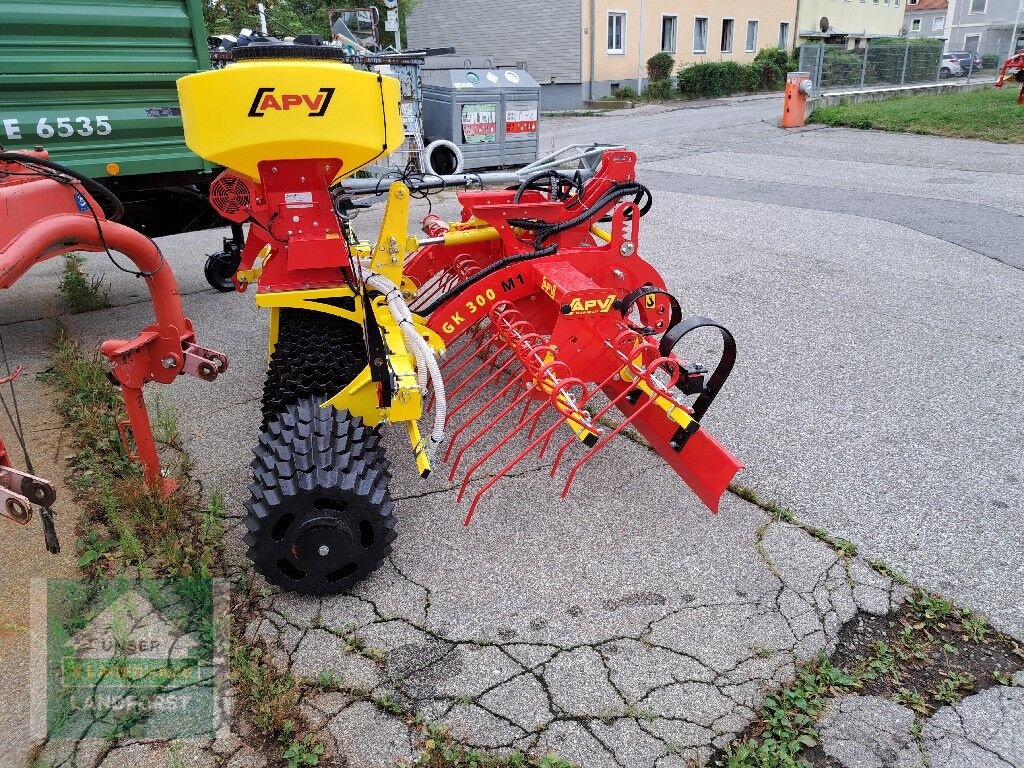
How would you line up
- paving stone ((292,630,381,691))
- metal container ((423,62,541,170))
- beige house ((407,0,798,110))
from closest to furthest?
paving stone ((292,630,381,691)), metal container ((423,62,541,170)), beige house ((407,0,798,110))

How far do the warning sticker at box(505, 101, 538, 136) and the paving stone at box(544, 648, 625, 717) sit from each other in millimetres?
11101

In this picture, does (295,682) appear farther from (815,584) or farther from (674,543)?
(815,584)

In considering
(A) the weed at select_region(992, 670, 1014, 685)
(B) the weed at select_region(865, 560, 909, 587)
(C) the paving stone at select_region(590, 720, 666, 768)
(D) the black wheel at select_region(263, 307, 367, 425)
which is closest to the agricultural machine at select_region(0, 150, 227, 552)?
(D) the black wheel at select_region(263, 307, 367, 425)

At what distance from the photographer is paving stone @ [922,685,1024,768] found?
7.61 ft

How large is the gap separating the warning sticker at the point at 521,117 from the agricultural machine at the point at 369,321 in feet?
28.7

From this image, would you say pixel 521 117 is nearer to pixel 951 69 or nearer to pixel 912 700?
pixel 912 700

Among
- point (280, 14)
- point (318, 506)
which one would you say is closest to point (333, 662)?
point (318, 506)

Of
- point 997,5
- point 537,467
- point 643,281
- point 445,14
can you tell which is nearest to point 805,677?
point 537,467

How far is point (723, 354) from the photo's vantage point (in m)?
3.26

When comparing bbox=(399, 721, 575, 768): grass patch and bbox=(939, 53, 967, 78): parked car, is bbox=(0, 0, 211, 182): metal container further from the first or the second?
bbox=(939, 53, 967, 78): parked car

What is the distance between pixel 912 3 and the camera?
5550 centimetres

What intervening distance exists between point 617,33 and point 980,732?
1122 inches

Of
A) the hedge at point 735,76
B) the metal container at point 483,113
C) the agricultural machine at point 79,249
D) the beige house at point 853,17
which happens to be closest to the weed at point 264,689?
the agricultural machine at point 79,249

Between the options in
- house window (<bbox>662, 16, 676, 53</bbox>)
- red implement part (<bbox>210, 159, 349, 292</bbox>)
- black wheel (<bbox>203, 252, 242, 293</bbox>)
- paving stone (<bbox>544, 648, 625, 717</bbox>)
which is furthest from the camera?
house window (<bbox>662, 16, 676, 53</bbox>)
